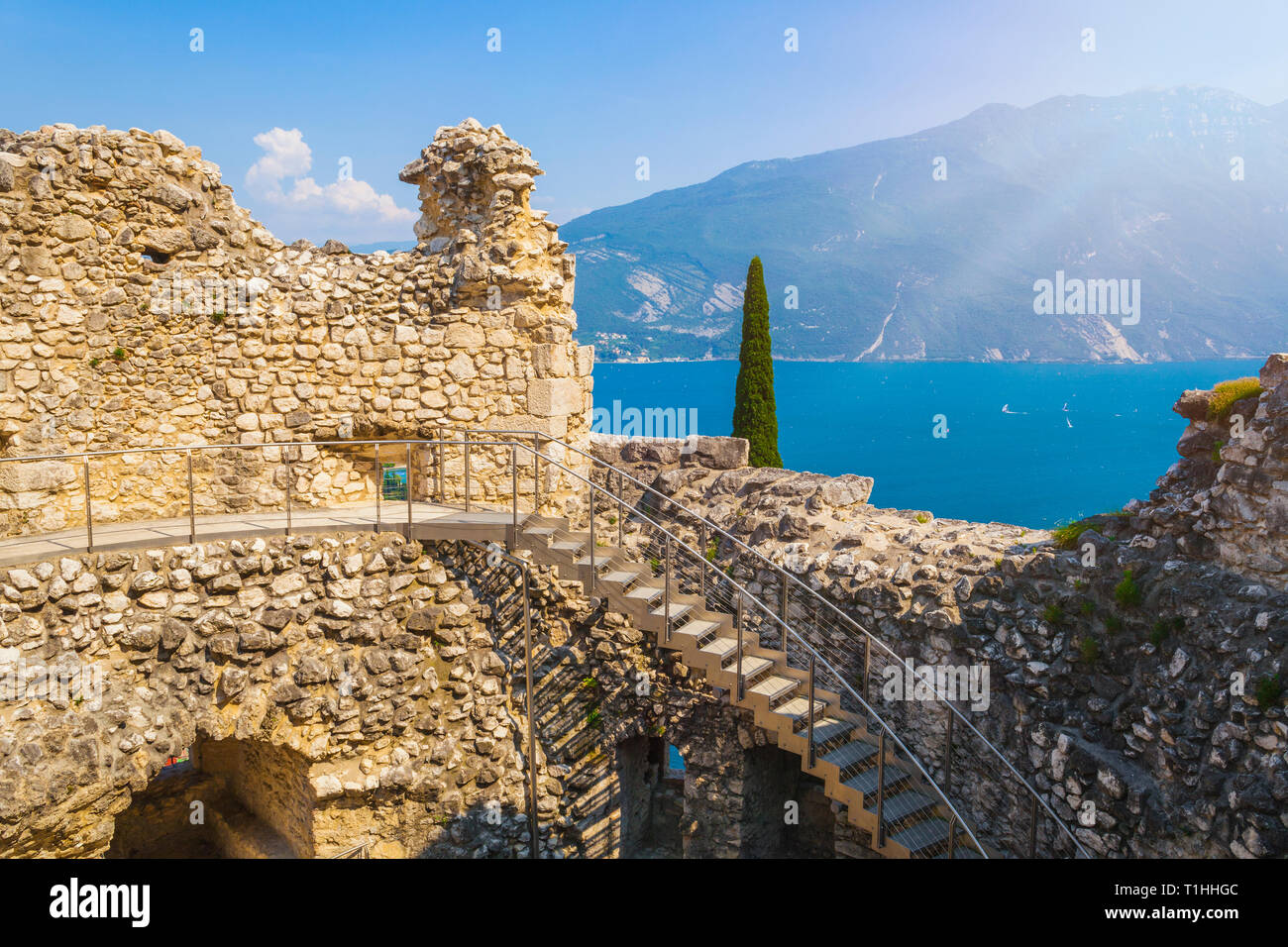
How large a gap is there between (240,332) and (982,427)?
189 feet

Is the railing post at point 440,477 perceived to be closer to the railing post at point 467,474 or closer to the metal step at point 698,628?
the railing post at point 467,474

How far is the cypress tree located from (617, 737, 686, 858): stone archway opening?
11.7 m

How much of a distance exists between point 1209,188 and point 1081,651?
657ft

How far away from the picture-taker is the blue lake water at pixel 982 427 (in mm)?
39156

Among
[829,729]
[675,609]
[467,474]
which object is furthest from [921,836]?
[467,474]

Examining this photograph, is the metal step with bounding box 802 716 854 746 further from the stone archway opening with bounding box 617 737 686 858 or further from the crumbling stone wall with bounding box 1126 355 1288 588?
the crumbling stone wall with bounding box 1126 355 1288 588

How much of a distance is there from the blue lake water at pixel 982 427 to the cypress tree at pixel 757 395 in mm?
14916

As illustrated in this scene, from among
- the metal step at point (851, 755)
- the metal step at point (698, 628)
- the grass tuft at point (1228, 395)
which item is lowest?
the metal step at point (851, 755)

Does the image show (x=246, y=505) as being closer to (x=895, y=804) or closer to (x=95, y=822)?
(x=95, y=822)

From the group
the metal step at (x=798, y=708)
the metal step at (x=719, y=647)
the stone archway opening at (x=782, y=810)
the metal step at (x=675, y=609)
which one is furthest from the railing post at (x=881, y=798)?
the stone archway opening at (x=782, y=810)

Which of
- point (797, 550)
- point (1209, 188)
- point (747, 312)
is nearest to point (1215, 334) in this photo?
point (1209, 188)

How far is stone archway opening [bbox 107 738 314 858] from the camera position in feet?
35.2

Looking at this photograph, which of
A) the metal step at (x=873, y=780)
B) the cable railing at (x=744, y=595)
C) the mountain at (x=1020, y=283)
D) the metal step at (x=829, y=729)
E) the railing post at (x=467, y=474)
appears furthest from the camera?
the mountain at (x=1020, y=283)

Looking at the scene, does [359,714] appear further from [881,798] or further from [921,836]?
[921,836]
